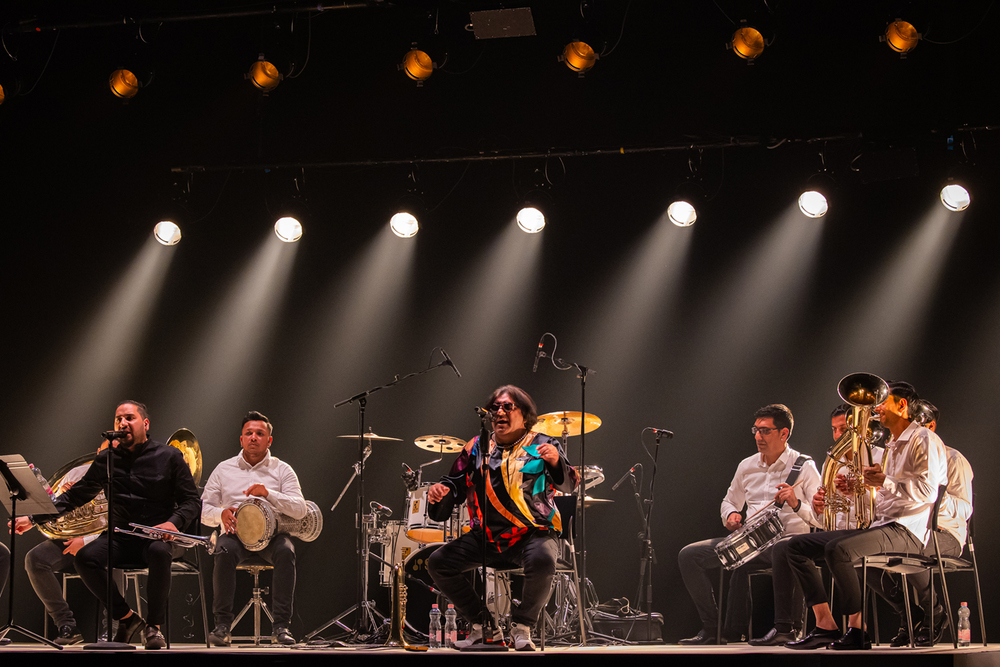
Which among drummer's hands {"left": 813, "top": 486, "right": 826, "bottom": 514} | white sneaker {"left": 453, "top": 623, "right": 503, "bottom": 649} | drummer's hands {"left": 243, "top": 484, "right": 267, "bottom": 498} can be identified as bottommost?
white sneaker {"left": 453, "top": 623, "right": 503, "bottom": 649}

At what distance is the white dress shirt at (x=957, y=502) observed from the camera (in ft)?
18.0

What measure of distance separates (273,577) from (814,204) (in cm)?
512

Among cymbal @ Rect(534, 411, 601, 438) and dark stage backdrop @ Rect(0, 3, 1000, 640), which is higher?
dark stage backdrop @ Rect(0, 3, 1000, 640)

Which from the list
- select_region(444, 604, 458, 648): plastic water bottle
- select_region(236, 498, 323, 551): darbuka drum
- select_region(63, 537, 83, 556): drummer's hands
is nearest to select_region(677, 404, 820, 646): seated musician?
select_region(444, 604, 458, 648): plastic water bottle

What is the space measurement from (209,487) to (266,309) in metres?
1.88

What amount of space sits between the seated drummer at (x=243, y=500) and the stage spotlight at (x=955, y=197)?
5.46 meters

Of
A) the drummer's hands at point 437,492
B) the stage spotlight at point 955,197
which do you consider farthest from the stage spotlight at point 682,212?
the drummer's hands at point 437,492

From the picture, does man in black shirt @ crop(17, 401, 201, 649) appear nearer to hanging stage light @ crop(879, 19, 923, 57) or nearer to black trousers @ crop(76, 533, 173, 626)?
black trousers @ crop(76, 533, 173, 626)

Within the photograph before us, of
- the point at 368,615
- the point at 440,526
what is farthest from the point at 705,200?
the point at 368,615

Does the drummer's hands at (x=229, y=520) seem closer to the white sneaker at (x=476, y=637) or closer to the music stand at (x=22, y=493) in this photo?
the music stand at (x=22, y=493)

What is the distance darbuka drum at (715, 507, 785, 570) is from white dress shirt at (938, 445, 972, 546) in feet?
3.52

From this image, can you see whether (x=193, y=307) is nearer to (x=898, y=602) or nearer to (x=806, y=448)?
(x=806, y=448)

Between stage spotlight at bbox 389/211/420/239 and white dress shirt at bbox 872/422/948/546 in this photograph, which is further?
stage spotlight at bbox 389/211/420/239

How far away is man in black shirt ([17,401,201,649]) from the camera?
5.39 m
